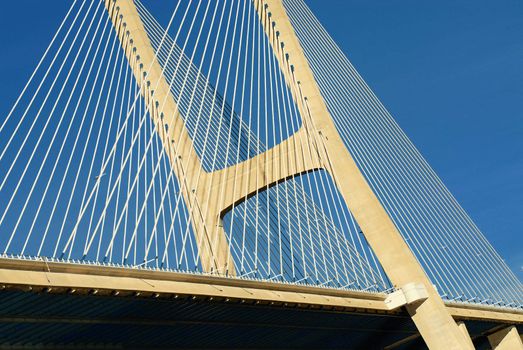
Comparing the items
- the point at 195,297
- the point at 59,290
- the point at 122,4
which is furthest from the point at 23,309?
the point at 122,4

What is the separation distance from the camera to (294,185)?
30.3 m

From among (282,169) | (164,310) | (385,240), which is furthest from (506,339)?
(164,310)

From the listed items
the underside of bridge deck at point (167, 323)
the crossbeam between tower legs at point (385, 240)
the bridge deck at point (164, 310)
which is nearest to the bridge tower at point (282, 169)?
the crossbeam between tower legs at point (385, 240)

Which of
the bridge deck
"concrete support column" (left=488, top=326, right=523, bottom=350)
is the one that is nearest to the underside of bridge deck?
the bridge deck

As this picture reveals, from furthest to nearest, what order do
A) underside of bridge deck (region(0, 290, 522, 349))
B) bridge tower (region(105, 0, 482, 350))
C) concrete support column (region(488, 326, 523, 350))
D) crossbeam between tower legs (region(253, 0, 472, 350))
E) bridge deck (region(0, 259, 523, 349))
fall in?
concrete support column (region(488, 326, 523, 350)), bridge tower (region(105, 0, 482, 350)), crossbeam between tower legs (region(253, 0, 472, 350)), underside of bridge deck (region(0, 290, 522, 349)), bridge deck (region(0, 259, 523, 349))

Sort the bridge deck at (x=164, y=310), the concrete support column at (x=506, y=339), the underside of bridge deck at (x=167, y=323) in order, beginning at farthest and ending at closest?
1. the concrete support column at (x=506, y=339)
2. the underside of bridge deck at (x=167, y=323)
3. the bridge deck at (x=164, y=310)

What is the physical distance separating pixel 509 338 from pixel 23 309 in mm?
28472

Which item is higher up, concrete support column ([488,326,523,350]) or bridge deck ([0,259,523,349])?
concrete support column ([488,326,523,350])

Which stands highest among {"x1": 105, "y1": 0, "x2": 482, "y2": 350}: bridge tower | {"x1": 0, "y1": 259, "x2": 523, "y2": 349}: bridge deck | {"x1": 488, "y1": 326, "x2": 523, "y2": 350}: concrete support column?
{"x1": 105, "y1": 0, "x2": 482, "y2": 350}: bridge tower

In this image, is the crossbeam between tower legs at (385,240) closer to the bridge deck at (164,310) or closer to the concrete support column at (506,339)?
the bridge deck at (164,310)

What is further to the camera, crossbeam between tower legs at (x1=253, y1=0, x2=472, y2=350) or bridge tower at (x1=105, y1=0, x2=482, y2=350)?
bridge tower at (x1=105, y1=0, x2=482, y2=350)

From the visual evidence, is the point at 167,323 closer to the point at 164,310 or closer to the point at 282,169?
the point at 164,310

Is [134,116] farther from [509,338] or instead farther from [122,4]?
[509,338]

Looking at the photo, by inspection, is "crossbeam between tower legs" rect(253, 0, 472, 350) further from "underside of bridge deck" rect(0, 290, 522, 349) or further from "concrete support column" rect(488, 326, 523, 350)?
"concrete support column" rect(488, 326, 523, 350)
